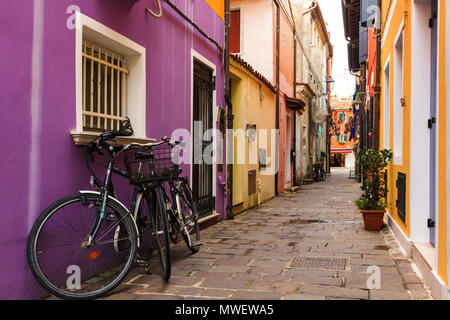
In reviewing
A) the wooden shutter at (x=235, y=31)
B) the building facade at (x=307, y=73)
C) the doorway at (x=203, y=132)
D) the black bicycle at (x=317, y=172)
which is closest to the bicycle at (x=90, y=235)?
the doorway at (x=203, y=132)

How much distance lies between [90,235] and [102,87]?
5.37ft

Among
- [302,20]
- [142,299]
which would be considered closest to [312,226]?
[142,299]

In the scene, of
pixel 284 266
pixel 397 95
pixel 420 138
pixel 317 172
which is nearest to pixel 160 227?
pixel 284 266

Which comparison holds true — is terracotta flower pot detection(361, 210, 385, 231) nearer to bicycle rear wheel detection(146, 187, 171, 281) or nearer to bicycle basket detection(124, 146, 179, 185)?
bicycle basket detection(124, 146, 179, 185)

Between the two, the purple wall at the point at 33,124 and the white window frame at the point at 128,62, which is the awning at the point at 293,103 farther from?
the purple wall at the point at 33,124

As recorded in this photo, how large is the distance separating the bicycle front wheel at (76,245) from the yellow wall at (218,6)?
15.5 ft

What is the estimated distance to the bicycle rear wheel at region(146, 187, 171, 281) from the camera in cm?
371

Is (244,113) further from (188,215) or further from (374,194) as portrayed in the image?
(188,215)

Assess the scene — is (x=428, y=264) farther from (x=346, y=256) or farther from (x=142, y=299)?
(x=142, y=299)

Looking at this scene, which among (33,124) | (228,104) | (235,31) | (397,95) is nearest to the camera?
(33,124)

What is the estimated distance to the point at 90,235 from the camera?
3.34 m

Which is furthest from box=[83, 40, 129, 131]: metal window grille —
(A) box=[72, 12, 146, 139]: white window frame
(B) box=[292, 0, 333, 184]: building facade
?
(B) box=[292, 0, 333, 184]: building facade

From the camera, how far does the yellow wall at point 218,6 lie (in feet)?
23.9

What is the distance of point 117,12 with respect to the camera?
4.23 metres
